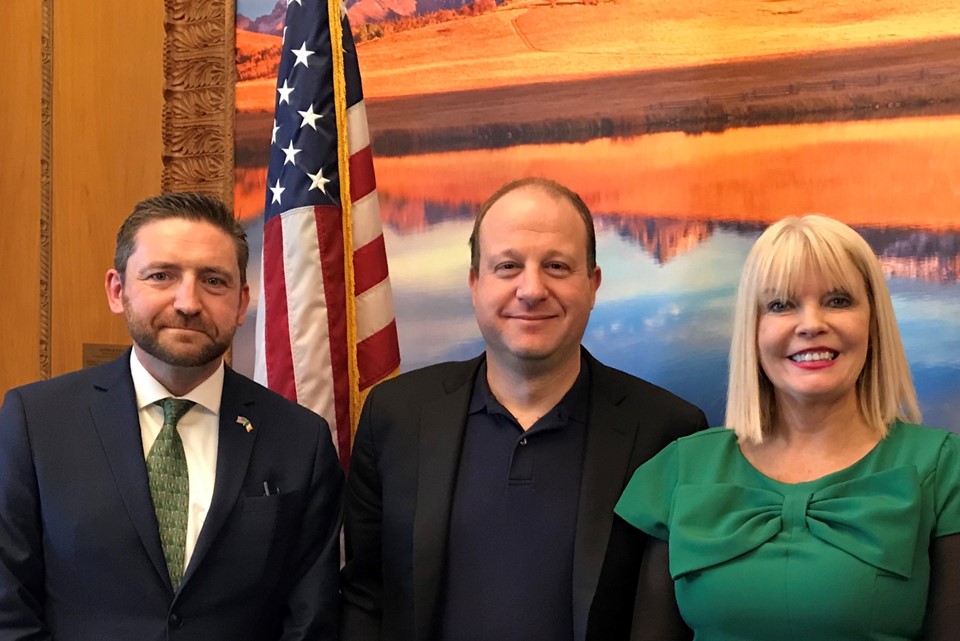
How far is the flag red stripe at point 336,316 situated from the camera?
2.49 meters

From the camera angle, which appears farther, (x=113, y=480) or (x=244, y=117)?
(x=244, y=117)

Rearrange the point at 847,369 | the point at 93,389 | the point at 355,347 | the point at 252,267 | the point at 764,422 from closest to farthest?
the point at 847,369
the point at 764,422
the point at 93,389
the point at 355,347
the point at 252,267

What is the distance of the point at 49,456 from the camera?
178 cm

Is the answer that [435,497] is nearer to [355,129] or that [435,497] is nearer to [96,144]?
[355,129]

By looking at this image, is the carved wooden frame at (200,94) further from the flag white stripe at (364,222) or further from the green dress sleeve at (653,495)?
the green dress sleeve at (653,495)

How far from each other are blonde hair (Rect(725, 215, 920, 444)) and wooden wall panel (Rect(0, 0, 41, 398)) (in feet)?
8.99

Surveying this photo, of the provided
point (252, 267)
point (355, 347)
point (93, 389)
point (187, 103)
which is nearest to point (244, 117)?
point (187, 103)

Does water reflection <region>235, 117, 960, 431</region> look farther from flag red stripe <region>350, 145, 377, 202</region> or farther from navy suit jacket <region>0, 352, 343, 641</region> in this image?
navy suit jacket <region>0, 352, 343, 641</region>

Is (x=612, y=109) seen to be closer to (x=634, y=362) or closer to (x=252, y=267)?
(x=634, y=362)

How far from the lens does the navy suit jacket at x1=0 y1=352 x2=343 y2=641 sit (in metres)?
1.73

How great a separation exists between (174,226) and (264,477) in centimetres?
56

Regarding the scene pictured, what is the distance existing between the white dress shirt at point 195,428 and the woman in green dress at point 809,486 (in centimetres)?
86

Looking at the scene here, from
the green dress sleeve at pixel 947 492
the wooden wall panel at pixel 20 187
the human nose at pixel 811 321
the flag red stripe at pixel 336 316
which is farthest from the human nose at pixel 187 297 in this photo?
the wooden wall panel at pixel 20 187

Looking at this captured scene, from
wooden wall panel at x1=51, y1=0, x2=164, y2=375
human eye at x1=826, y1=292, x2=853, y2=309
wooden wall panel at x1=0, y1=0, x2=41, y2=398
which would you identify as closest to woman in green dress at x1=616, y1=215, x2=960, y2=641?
human eye at x1=826, y1=292, x2=853, y2=309
